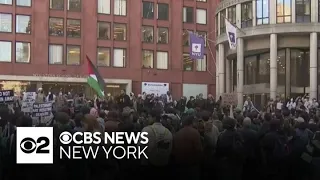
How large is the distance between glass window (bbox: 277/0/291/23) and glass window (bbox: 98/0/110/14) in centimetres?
2174

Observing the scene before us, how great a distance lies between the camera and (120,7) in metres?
57.3

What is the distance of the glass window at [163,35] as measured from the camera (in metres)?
58.9

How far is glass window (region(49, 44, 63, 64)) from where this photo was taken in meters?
53.6

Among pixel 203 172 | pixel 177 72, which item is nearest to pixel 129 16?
pixel 177 72

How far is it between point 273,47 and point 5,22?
28804mm

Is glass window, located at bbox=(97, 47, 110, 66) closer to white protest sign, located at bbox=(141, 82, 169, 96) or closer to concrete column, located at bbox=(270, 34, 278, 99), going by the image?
white protest sign, located at bbox=(141, 82, 169, 96)

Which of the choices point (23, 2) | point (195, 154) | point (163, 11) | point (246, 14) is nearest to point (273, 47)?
point (246, 14)

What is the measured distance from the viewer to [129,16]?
57.2m

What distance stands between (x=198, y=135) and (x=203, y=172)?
882 millimetres

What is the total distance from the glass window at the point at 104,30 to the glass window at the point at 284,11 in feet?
70.3

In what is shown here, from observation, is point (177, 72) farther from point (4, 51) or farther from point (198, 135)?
point (198, 135)

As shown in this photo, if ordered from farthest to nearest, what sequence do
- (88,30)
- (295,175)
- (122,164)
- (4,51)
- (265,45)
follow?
(88,30), (4,51), (265,45), (295,175), (122,164)

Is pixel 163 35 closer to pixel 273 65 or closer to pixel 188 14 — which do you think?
pixel 188 14

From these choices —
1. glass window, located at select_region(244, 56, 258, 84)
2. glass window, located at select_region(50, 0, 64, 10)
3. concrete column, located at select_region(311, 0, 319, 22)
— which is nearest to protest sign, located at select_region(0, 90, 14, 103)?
→ concrete column, located at select_region(311, 0, 319, 22)
